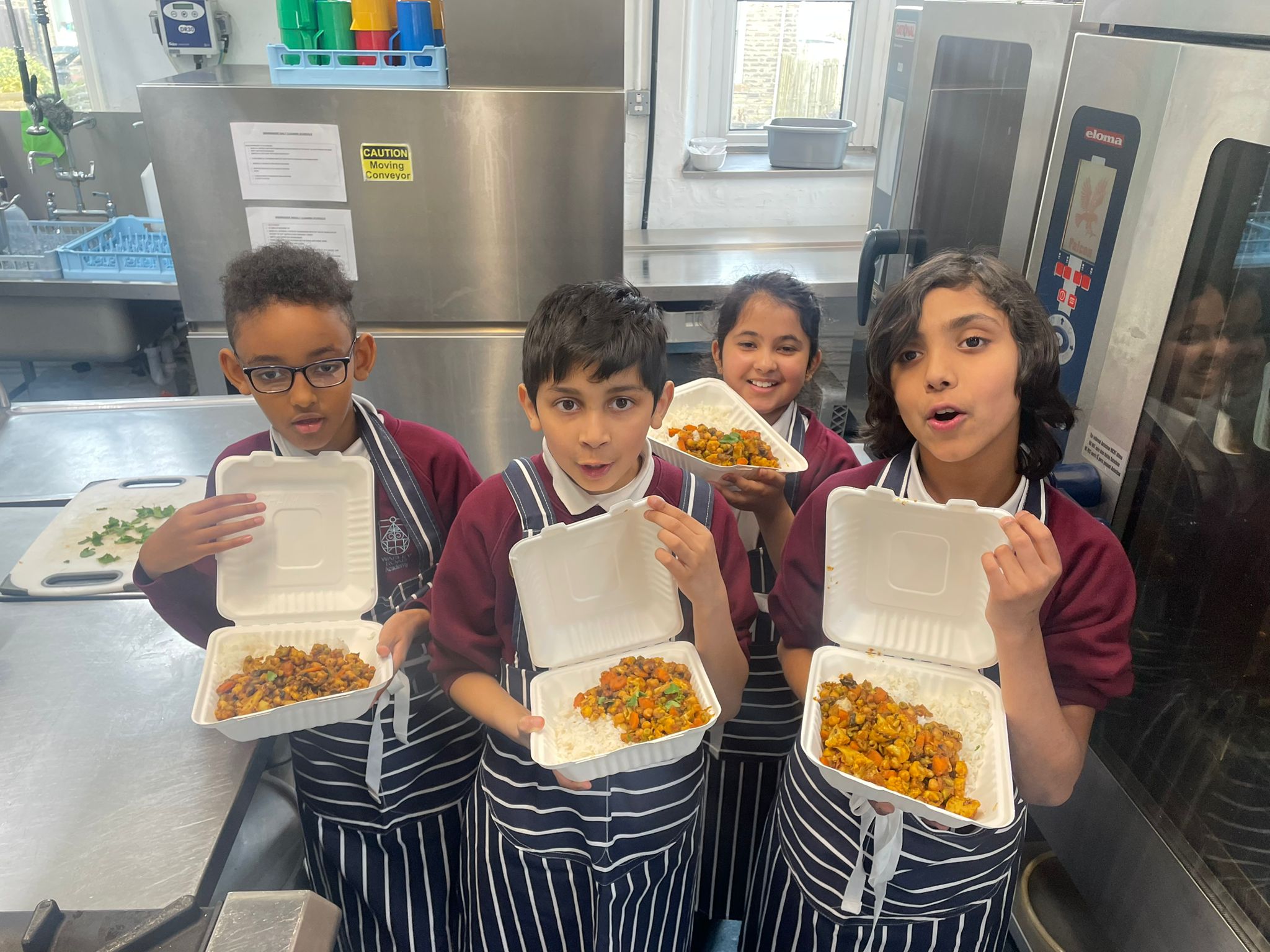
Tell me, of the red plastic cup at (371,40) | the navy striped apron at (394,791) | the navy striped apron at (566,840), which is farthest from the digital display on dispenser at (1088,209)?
the red plastic cup at (371,40)

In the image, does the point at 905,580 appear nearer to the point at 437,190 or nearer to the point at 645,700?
the point at 645,700

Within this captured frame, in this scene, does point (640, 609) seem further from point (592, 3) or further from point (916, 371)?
point (592, 3)

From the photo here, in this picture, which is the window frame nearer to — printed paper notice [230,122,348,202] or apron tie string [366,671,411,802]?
printed paper notice [230,122,348,202]

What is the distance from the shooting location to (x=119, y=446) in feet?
6.07

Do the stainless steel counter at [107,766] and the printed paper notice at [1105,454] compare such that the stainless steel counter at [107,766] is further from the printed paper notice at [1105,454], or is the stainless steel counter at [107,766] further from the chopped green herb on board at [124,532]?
the printed paper notice at [1105,454]

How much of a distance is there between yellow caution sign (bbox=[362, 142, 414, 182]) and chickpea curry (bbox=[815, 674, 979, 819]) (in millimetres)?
1729

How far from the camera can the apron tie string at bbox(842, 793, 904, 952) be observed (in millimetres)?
965

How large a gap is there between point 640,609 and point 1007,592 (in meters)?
0.46

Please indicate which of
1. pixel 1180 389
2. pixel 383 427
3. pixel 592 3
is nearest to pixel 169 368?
pixel 592 3

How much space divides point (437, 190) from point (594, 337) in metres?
1.38

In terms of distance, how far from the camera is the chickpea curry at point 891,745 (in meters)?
0.91

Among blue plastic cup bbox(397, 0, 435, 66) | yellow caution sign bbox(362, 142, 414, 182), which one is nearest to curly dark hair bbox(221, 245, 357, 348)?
yellow caution sign bbox(362, 142, 414, 182)

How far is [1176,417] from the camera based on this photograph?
0.95 meters

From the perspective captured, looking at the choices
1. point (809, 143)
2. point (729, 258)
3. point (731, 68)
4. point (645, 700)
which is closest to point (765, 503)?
point (645, 700)
